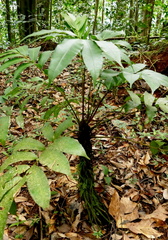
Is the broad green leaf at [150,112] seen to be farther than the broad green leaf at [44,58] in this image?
Yes

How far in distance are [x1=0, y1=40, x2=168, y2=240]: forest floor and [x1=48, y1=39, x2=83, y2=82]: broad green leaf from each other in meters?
0.54

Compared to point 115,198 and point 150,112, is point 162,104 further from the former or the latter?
point 115,198

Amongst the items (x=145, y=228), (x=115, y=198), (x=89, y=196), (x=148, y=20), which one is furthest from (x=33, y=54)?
(x=148, y=20)

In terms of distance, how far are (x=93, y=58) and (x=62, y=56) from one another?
0.38ft

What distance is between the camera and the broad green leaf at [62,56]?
0.74 m

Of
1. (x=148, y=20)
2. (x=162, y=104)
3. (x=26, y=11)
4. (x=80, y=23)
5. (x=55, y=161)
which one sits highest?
(x=26, y=11)

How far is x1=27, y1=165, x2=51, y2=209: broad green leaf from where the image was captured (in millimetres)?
669

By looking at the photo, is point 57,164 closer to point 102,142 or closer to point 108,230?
point 108,230

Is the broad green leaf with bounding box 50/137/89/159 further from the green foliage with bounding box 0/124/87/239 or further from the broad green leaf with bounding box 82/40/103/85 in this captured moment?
the broad green leaf with bounding box 82/40/103/85

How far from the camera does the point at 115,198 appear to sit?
1558 millimetres

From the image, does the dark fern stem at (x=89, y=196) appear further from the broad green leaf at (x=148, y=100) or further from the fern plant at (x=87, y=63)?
the broad green leaf at (x=148, y=100)

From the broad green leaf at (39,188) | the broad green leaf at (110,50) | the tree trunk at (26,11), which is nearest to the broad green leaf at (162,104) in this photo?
the broad green leaf at (110,50)

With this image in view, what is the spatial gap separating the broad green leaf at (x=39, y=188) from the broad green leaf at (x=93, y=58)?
0.39 meters

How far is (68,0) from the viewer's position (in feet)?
22.2
